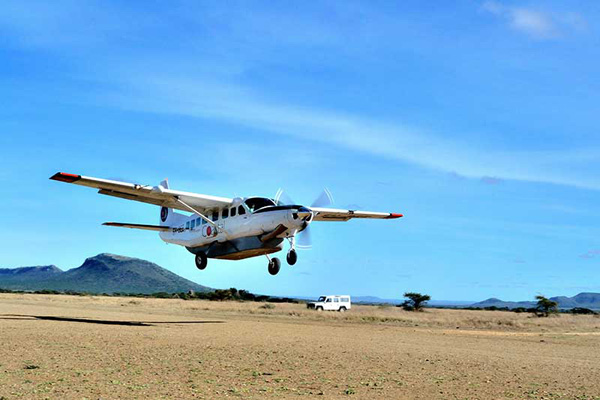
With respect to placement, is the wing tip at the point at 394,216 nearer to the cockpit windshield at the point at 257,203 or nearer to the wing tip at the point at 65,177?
the cockpit windshield at the point at 257,203

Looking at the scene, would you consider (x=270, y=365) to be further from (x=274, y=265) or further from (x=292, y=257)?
(x=274, y=265)

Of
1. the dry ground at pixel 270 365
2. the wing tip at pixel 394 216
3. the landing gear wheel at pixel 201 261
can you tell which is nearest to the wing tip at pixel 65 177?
the dry ground at pixel 270 365

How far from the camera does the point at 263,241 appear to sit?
121 feet

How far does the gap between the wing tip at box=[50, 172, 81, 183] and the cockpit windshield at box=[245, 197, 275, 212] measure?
30.6ft

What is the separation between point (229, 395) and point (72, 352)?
31.9ft

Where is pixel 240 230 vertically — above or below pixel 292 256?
above

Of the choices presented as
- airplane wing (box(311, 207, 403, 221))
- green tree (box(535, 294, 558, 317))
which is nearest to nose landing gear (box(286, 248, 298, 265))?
airplane wing (box(311, 207, 403, 221))

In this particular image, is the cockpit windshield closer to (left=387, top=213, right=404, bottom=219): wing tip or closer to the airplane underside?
the airplane underside

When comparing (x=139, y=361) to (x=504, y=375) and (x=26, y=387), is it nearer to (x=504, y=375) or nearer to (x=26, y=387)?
(x=26, y=387)

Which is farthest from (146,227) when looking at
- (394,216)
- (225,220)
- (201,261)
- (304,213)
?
(394,216)

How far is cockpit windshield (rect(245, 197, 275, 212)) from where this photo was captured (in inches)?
1454

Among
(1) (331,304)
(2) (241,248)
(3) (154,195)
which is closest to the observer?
(2) (241,248)

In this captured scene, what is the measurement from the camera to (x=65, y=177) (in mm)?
34281

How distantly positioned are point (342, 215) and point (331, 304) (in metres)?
28.3
